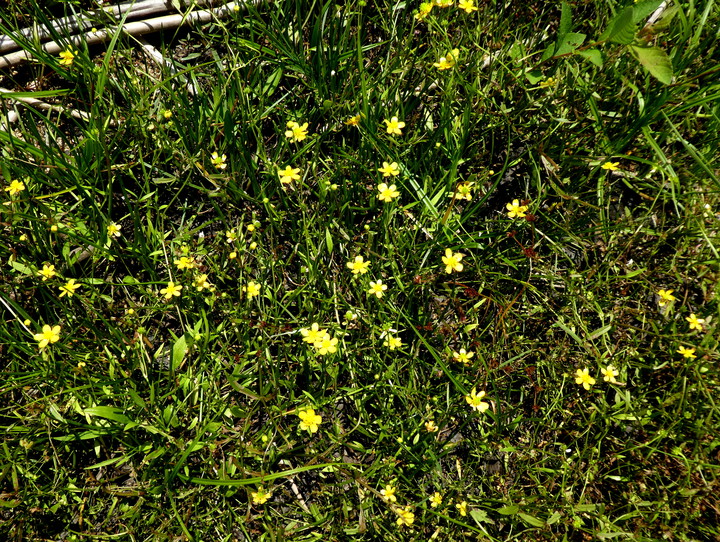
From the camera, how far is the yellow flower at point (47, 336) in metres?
2.09

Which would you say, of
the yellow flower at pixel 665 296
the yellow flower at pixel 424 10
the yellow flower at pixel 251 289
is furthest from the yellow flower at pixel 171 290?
the yellow flower at pixel 665 296

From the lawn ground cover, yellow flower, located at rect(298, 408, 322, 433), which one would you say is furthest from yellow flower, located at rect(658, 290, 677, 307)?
yellow flower, located at rect(298, 408, 322, 433)

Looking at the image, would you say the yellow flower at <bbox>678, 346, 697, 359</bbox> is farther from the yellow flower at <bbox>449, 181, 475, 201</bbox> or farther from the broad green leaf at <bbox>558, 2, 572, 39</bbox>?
the broad green leaf at <bbox>558, 2, 572, 39</bbox>

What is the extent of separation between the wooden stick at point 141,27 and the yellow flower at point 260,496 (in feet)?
7.41

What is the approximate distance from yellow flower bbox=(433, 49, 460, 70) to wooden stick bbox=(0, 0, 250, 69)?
1007 millimetres

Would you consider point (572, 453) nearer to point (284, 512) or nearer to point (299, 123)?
point (284, 512)

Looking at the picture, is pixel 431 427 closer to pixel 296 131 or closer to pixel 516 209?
pixel 516 209

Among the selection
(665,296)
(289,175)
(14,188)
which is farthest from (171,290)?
(665,296)

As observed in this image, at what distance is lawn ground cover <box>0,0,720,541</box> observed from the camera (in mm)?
2184

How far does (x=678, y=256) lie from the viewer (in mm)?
2473

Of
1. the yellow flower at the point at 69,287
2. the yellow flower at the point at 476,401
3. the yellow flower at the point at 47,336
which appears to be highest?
the yellow flower at the point at 69,287

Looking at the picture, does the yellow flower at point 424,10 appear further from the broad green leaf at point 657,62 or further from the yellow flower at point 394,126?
the broad green leaf at point 657,62

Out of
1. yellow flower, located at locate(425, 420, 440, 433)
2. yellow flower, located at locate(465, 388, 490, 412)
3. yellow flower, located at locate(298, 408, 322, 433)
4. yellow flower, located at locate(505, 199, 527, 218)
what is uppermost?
yellow flower, located at locate(505, 199, 527, 218)

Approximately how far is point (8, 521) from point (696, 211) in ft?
11.6
